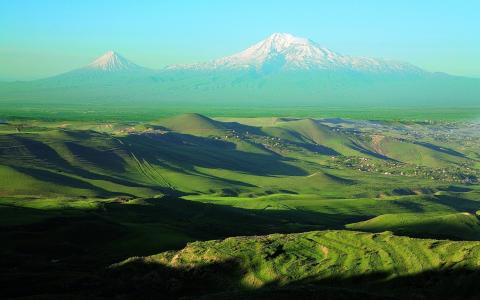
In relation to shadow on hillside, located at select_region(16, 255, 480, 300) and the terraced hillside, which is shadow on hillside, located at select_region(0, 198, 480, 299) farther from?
the terraced hillside

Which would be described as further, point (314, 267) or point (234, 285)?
point (314, 267)

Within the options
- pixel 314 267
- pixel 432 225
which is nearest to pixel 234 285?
pixel 314 267

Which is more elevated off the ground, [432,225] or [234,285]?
[234,285]

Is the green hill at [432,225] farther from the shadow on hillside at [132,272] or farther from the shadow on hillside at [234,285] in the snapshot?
the shadow on hillside at [234,285]

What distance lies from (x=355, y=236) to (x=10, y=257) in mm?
39069

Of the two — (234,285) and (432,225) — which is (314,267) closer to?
(234,285)

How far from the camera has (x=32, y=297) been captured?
154 ft

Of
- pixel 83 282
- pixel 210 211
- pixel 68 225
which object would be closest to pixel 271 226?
pixel 210 211

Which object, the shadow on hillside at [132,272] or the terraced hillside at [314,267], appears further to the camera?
the terraced hillside at [314,267]

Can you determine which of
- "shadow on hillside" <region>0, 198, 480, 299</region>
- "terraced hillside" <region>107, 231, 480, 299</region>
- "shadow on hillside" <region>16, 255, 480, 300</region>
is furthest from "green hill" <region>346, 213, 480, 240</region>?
"shadow on hillside" <region>16, 255, 480, 300</region>

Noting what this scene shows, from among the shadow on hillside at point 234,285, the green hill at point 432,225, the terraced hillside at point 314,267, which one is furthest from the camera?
the green hill at point 432,225

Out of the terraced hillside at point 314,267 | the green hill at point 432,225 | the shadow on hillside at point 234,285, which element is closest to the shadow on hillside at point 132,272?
the shadow on hillside at point 234,285

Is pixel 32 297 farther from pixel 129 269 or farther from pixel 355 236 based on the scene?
pixel 355 236

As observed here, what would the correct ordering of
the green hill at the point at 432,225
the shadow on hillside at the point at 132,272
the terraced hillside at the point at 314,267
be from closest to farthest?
the shadow on hillside at the point at 132,272
the terraced hillside at the point at 314,267
the green hill at the point at 432,225
